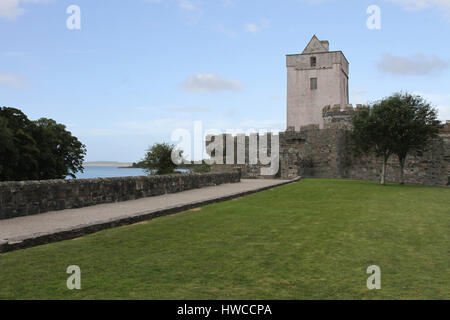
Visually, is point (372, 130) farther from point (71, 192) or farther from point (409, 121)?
point (71, 192)

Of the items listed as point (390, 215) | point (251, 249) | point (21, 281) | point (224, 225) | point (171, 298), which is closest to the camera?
point (171, 298)

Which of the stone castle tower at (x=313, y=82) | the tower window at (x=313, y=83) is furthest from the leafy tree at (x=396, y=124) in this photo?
the tower window at (x=313, y=83)

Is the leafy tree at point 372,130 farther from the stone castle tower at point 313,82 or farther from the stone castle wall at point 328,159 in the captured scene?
the stone castle tower at point 313,82

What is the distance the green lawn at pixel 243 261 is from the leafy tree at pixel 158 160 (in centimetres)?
5039

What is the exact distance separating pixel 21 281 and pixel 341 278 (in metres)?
3.56

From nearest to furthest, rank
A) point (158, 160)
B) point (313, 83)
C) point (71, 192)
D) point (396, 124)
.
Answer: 1. point (71, 192)
2. point (396, 124)
3. point (313, 83)
4. point (158, 160)

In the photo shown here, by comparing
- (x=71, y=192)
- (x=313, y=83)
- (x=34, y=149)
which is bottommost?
(x=71, y=192)

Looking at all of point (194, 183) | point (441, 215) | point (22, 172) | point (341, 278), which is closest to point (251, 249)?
point (341, 278)

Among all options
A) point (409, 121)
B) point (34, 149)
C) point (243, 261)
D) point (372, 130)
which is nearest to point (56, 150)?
point (34, 149)

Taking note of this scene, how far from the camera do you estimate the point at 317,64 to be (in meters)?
50.5

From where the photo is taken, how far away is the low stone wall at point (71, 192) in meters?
9.72

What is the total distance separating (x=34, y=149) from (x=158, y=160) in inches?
903

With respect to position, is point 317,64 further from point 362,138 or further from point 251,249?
point 251,249

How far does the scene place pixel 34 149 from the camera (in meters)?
37.7
